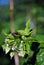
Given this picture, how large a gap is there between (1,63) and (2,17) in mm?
880

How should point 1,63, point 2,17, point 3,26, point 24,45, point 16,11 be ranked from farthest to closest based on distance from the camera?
point 16,11 → point 2,17 → point 3,26 → point 1,63 → point 24,45

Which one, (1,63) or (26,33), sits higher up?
(26,33)

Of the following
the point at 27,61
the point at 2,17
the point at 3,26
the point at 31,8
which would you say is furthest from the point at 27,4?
the point at 27,61

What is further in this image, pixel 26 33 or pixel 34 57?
pixel 34 57

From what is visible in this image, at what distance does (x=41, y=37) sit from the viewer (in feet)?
3.59

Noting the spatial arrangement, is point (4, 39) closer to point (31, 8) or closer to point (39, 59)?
point (39, 59)

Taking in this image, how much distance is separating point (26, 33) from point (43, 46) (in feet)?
0.35

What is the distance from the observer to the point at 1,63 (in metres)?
2.06

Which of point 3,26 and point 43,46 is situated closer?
point 43,46

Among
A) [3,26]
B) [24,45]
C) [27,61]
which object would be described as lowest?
[3,26]

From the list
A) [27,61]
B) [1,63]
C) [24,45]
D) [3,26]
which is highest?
[24,45]

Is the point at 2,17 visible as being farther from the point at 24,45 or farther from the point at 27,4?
the point at 24,45

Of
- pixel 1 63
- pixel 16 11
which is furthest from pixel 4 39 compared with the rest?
pixel 16 11

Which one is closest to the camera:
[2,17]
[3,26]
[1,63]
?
[1,63]
